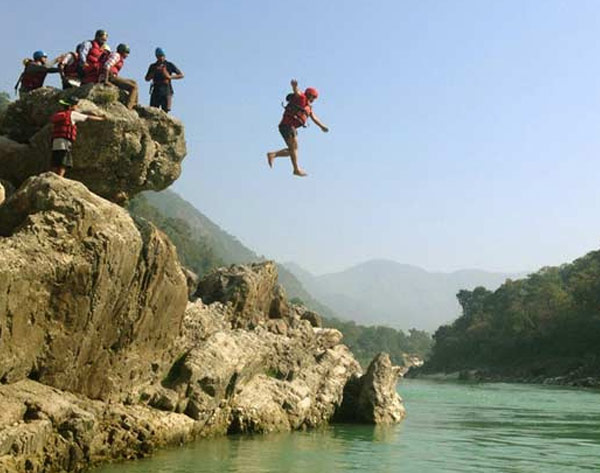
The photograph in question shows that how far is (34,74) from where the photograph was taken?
18.2 metres

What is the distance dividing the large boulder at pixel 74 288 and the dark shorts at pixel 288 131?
4322mm

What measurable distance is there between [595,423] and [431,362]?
101 meters

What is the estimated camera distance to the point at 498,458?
16172mm

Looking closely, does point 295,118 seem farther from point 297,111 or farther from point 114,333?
point 114,333

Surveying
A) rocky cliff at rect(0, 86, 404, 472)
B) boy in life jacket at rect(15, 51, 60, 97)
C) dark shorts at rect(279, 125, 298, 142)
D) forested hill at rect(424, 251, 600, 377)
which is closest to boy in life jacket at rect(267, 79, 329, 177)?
dark shorts at rect(279, 125, 298, 142)

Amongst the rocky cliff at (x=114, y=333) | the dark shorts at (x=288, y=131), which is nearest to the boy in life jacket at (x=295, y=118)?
the dark shorts at (x=288, y=131)

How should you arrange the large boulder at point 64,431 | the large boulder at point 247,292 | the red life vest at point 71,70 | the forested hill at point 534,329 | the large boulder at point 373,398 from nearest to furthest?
1. the large boulder at point 64,431
2. the red life vest at point 71,70
3. the large boulder at point 373,398
4. the large boulder at point 247,292
5. the forested hill at point 534,329

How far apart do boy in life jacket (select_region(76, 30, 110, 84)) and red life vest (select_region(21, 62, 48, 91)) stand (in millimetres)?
1265

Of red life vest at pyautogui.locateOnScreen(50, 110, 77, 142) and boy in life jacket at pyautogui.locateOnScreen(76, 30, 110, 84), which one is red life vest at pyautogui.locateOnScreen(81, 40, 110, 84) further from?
red life vest at pyautogui.locateOnScreen(50, 110, 77, 142)

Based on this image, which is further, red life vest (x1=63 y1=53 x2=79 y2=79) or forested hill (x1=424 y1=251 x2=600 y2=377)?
forested hill (x1=424 y1=251 x2=600 y2=377)

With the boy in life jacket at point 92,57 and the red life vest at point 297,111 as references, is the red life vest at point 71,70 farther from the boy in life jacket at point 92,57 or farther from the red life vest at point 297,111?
the red life vest at point 297,111

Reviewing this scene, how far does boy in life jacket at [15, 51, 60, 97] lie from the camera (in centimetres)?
1811

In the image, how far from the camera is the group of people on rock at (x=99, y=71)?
1742cm

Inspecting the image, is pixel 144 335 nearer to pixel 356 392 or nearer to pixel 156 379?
pixel 156 379
